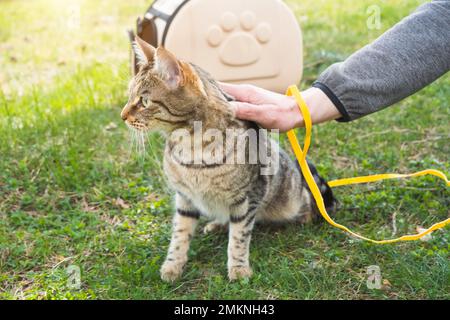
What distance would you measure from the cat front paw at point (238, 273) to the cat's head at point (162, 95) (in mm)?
638

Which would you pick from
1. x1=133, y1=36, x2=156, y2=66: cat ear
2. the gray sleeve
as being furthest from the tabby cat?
the gray sleeve

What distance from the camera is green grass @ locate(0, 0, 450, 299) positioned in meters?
2.32

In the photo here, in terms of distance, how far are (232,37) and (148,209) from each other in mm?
1354

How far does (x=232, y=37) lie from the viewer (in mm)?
3678

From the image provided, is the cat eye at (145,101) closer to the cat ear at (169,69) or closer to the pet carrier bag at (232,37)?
the cat ear at (169,69)

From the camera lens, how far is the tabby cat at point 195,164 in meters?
2.15

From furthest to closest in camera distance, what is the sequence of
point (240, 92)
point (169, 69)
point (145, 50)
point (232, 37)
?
1. point (232, 37)
2. point (240, 92)
3. point (145, 50)
4. point (169, 69)

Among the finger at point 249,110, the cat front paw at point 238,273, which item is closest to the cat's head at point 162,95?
the finger at point 249,110

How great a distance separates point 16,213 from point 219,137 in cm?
123

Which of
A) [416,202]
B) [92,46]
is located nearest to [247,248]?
[416,202]

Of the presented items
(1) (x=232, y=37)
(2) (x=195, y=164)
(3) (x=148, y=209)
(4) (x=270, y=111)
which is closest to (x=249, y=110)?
(4) (x=270, y=111)

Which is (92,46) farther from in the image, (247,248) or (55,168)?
(247,248)

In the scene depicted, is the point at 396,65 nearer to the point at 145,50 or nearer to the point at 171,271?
the point at 145,50

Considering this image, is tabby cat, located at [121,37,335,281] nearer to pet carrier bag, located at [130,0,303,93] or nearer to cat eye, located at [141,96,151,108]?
cat eye, located at [141,96,151,108]
